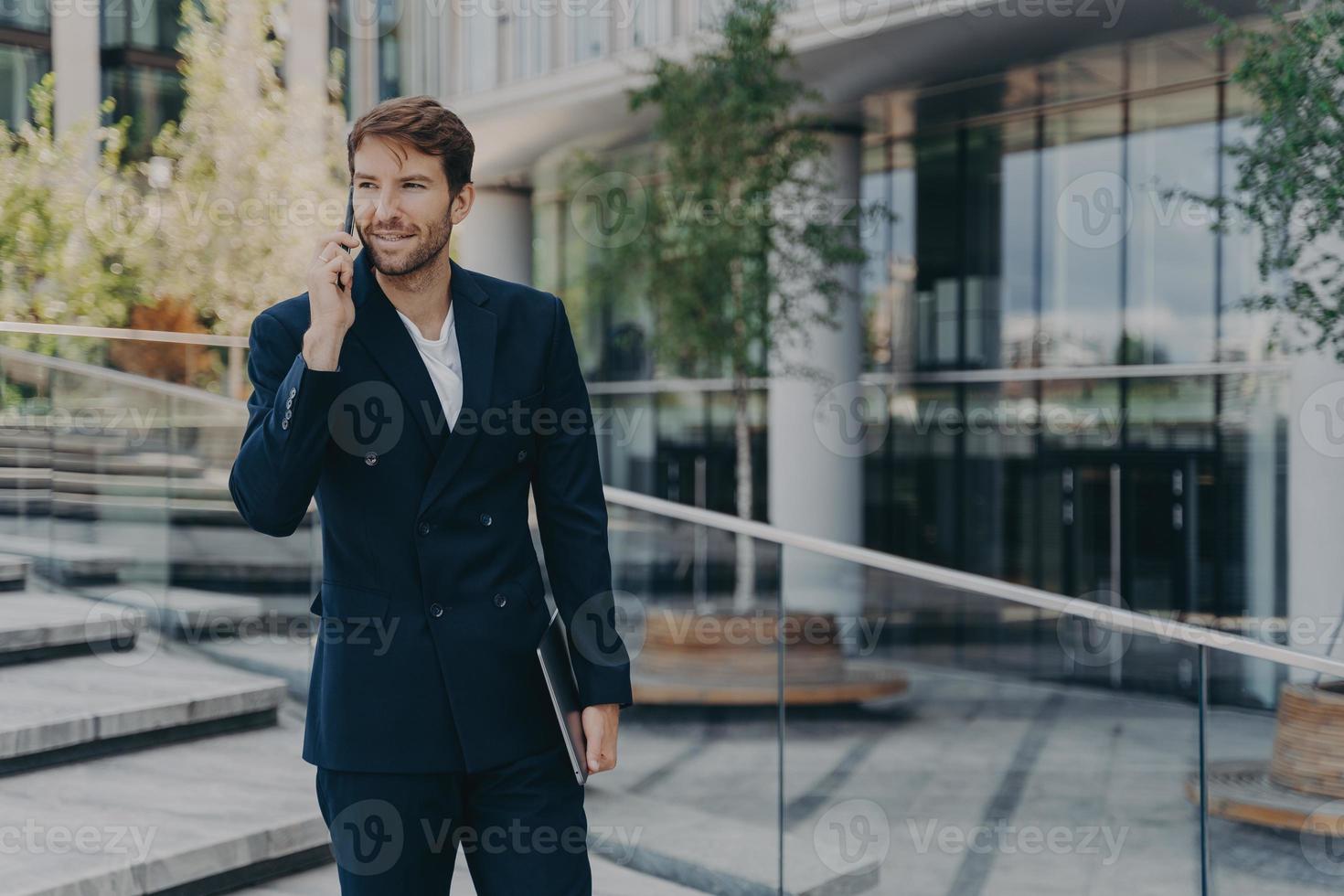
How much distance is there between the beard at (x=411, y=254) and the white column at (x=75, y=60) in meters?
23.0

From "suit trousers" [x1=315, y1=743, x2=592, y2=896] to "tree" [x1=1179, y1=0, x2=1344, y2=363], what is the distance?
6.02 meters

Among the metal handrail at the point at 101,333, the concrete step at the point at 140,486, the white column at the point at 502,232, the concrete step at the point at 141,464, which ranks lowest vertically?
the concrete step at the point at 140,486

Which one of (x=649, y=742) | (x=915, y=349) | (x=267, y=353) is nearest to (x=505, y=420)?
(x=267, y=353)

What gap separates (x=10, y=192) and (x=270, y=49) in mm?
5081

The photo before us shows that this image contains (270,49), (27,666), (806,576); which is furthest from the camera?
(270,49)

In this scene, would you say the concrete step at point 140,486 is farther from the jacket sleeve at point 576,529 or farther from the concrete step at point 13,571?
the jacket sleeve at point 576,529

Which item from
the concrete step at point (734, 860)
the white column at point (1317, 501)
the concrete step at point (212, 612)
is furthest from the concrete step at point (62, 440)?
the white column at point (1317, 501)

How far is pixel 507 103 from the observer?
→ 13.8 meters

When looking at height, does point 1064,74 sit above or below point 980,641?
above

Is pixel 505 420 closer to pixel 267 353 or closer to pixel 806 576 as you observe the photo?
pixel 267 353

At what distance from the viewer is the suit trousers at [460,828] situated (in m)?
2.04

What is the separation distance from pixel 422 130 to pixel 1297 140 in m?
6.19

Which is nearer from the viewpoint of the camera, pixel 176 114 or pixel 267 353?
pixel 267 353

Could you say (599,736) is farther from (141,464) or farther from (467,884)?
(141,464)
